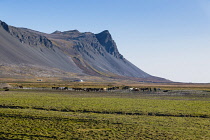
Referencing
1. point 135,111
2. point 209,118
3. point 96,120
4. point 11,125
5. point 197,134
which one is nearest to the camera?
point 197,134

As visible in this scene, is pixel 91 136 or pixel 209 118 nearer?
pixel 91 136

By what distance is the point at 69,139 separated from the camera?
19.5 meters

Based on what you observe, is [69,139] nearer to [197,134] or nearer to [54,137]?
[54,137]

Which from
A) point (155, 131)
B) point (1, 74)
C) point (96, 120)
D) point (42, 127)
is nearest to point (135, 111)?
point (96, 120)

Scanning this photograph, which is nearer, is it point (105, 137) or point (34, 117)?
point (105, 137)

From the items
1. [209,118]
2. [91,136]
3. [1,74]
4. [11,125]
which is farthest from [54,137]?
[1,74]

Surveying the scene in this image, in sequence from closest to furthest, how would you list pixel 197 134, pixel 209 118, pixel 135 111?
pixel 197 134 → pixel 209 118 → pixel 135 111

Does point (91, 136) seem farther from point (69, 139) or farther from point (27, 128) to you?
point (27, 128)

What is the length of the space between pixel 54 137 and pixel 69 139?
1.36 meters

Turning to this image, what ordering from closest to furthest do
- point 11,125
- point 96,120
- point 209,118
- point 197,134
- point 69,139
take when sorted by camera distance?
point 69,139 → point 197,134 → point 11,125 → point 96,120 → point 209,118

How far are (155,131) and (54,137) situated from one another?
879 centimetres

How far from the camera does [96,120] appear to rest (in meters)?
27.5

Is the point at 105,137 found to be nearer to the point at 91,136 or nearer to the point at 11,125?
the point at 91,136

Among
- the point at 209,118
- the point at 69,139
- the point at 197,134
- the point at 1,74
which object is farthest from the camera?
the point at 1,74
